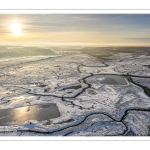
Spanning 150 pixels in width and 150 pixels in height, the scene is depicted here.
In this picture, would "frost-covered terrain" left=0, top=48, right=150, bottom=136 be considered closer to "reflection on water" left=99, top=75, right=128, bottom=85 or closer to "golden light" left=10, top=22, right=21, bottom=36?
"reflection on water" left=99, top=75, right=128, bottom=85

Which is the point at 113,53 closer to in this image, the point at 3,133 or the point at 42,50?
the point at 42,50

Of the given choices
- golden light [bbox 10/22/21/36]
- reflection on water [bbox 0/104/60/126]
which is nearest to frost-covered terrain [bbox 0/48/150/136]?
reflection on water [bbox 0/104/60/126]

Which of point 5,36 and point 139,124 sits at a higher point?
point 5,36

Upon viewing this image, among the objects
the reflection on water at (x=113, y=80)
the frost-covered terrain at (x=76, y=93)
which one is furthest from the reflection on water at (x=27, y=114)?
the reflection on water at (x=113, y=80)

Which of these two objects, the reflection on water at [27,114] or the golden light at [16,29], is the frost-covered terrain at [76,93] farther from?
the golden light at [16,29]

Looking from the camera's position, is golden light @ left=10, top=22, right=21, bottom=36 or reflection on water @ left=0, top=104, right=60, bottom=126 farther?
golden light @ left=10, top=22, right=21, bottom=36
